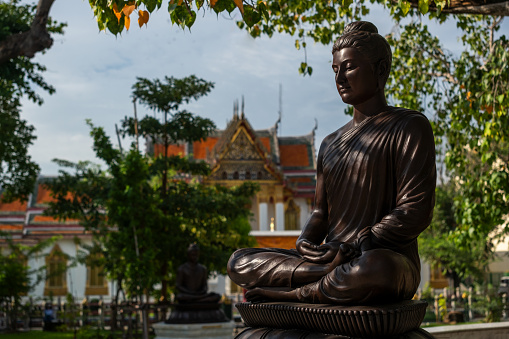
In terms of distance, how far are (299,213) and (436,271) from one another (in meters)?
7.59

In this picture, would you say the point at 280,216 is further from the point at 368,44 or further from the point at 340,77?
the point at 368,44

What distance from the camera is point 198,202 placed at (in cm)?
1328

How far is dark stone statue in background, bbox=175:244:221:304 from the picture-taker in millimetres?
11023

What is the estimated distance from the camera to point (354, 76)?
3.69 m

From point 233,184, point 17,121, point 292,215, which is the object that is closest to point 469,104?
point 17,121

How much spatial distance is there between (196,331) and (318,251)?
7.49 metres

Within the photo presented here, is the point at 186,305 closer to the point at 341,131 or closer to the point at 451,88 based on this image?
the point at 451,88

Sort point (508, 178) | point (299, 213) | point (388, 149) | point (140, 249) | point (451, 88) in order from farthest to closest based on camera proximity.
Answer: point (299, 213)
point (140, 249)
point (451, 88)
point (508, 178)
point (388, 149)

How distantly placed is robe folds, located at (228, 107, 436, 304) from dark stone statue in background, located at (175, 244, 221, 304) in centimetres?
739

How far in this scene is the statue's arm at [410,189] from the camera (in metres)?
3.29

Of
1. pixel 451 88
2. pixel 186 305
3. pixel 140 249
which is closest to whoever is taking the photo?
pixel 451 88

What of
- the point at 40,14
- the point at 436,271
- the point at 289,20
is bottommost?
the point at 436,271

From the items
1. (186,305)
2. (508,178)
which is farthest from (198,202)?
(508,178)

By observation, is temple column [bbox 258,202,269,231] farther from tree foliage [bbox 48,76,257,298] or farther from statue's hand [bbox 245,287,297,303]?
statue's hand [bbox 245,287,297,303]
